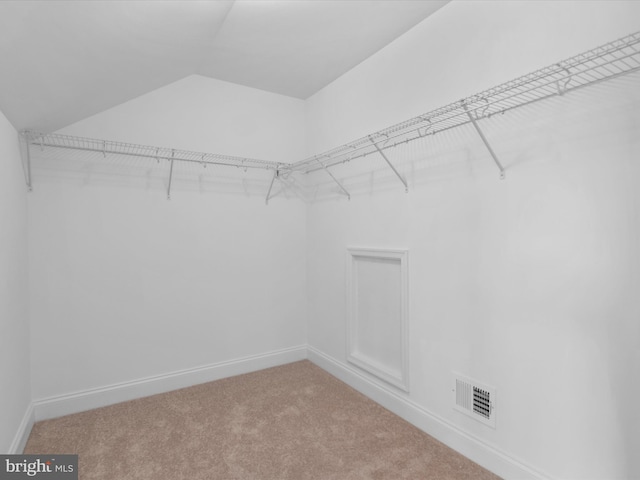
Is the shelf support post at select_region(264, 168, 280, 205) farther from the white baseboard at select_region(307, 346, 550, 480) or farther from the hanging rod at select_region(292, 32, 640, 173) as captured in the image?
the white baseboard at select_region(307, 346, 550, 480)

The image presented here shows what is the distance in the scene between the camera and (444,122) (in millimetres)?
1918

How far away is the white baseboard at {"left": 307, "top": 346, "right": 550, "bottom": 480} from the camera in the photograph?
1.61 metres

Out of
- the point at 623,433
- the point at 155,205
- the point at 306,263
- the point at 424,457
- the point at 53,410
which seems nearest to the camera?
the point at 623,433

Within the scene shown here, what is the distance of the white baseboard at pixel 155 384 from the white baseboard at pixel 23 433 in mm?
88

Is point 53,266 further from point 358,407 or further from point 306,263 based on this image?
point 358,407

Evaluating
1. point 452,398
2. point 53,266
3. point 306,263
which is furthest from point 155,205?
point 452,398

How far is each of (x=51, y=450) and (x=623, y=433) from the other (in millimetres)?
2666

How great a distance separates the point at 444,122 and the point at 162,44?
5.18ft

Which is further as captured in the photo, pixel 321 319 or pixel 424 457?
pixel 321 319

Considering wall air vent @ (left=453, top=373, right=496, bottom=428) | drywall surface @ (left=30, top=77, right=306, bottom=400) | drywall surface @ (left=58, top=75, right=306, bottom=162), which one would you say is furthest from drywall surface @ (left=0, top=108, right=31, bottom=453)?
wall air vent @ (left=453, top=373, right=496, bottom=428)

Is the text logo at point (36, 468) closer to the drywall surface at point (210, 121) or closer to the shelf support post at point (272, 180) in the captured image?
the drywall surface at point (210, 121)

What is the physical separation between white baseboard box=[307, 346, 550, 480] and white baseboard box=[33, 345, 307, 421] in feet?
1.88

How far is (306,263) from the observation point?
3.22 metres

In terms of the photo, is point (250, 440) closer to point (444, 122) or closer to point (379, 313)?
point (379, 313)
